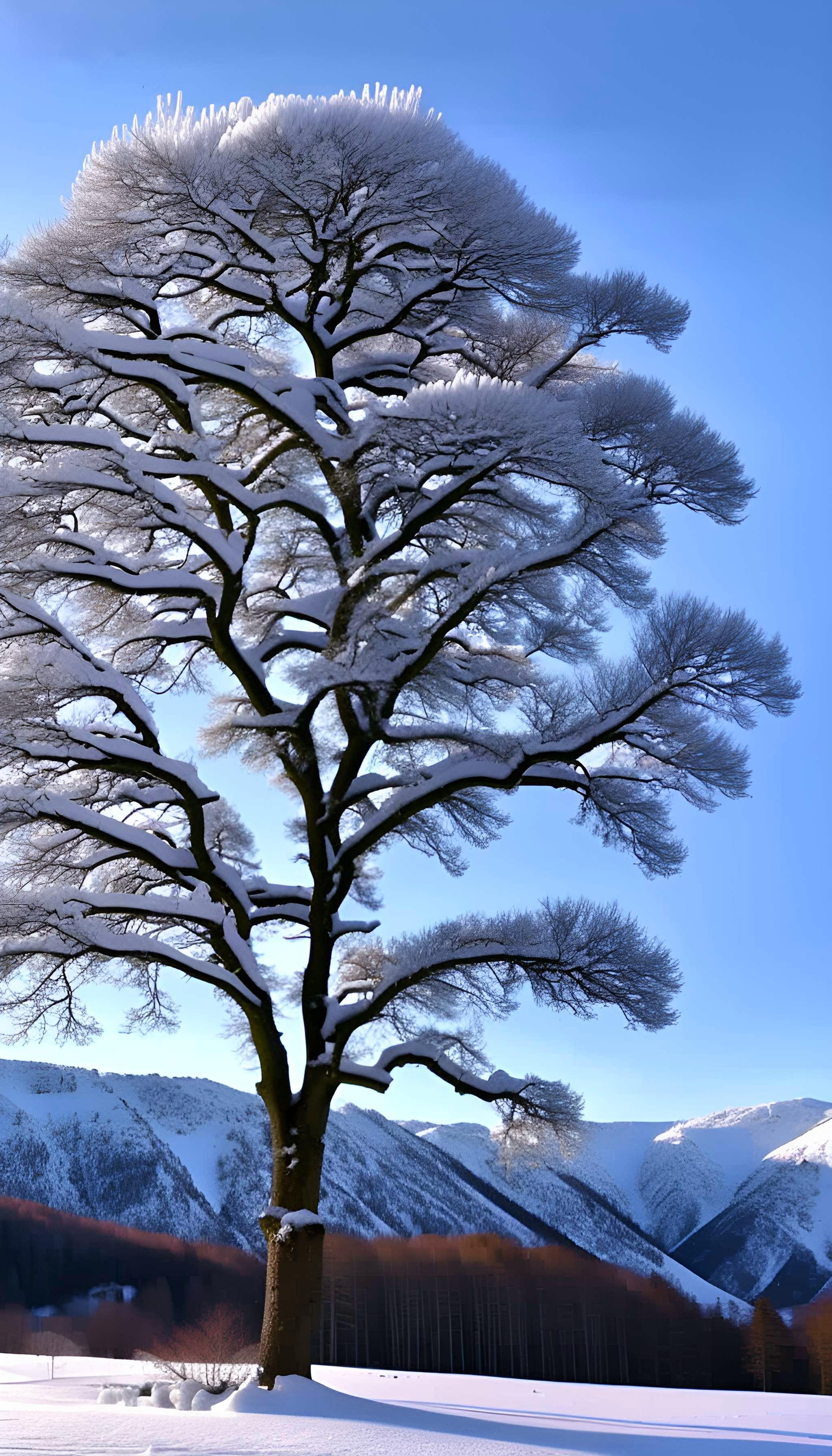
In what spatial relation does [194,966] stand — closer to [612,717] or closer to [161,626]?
[161,626]

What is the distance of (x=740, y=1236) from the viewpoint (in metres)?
80.0

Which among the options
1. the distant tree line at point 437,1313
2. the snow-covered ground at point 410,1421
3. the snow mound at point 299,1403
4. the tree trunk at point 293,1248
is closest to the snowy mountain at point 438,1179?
the distant tree line at point 437,1313

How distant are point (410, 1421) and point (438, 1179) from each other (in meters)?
58.4

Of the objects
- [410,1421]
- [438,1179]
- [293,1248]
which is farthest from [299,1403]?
[438,1179]

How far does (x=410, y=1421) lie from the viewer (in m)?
8.05

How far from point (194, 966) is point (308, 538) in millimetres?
3959

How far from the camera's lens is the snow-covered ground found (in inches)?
254

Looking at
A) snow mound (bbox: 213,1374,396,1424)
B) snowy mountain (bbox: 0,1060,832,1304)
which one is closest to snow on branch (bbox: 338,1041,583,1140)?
snow mound (bbox: 213,1374,396,1424)

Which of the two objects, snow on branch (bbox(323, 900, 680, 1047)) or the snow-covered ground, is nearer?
the snow-covered ground

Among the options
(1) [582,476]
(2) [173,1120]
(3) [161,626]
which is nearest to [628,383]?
(1) [582,476]

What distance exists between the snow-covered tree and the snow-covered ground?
1.10m

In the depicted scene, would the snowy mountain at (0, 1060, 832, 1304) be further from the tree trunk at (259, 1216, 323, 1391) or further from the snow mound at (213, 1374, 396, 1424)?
the snow mound at (213, 1374, 396, 1424)

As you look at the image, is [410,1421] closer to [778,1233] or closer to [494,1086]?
[494,1086]

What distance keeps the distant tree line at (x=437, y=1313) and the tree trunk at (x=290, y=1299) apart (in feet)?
66.7
